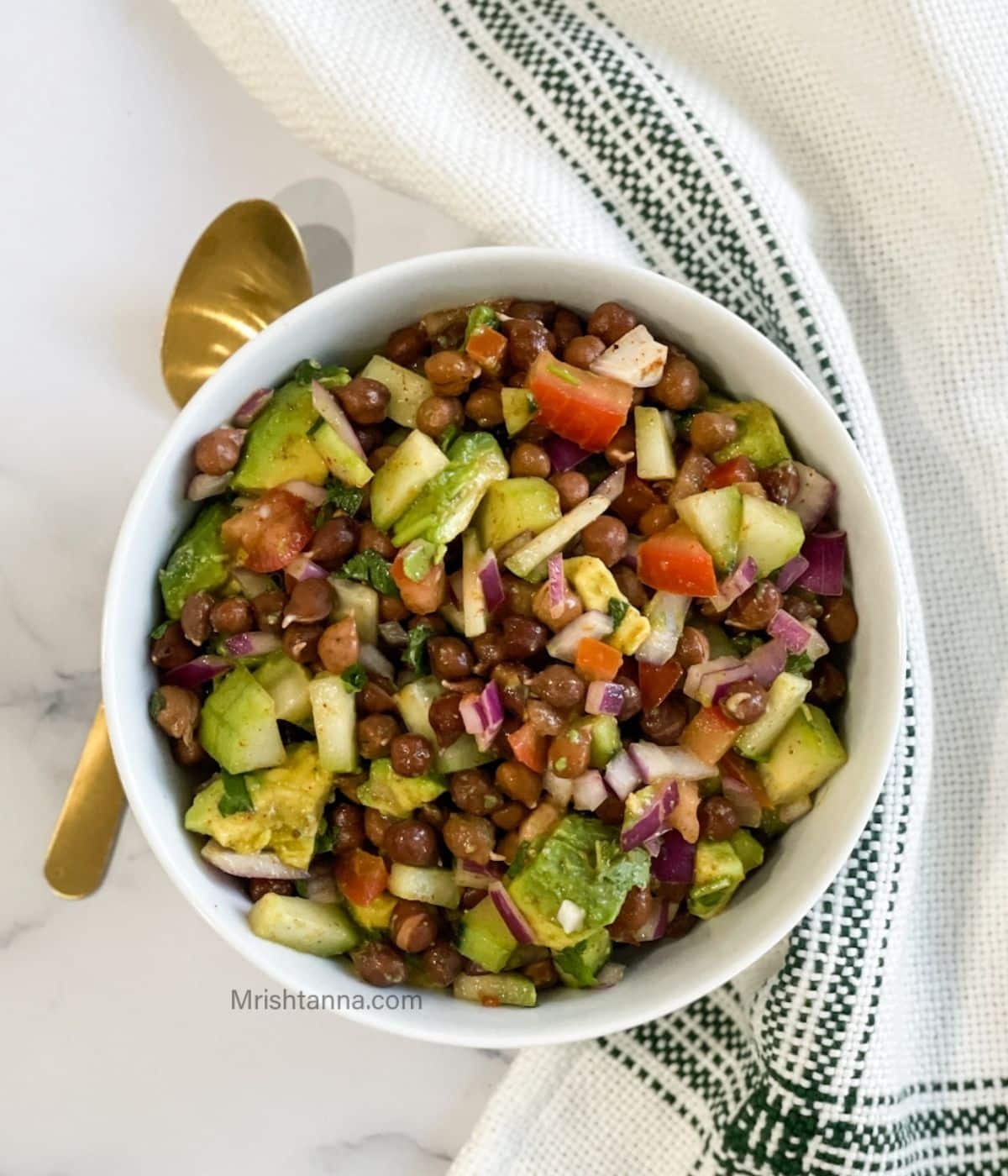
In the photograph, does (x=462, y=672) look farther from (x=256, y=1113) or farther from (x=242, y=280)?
(x=256, y=1113)

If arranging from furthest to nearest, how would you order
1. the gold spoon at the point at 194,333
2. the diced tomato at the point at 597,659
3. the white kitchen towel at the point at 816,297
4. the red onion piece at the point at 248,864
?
the gold spoon at the point at 194,333 → the white kitchen towel at the point at 816,297 → the red onion piece at the point at 248,864 → the diced tomato at the point at 597,659

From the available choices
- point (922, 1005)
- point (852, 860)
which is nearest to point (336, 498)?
point (852, 860)

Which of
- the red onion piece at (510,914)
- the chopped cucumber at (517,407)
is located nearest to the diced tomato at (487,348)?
the chopped cucumber at (517,407)

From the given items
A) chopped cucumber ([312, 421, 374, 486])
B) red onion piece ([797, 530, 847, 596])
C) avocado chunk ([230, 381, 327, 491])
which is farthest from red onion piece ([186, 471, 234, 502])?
red onion piece ([797, 530, 847, 596])

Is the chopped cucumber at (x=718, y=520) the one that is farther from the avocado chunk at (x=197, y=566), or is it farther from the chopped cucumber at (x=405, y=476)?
the avocado chunk at (x=197, y=566)

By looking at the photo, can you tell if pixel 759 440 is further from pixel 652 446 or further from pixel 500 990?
pixel 500 990

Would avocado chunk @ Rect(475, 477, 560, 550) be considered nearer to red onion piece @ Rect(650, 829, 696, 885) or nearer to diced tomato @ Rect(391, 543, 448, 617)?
diced tomato @ Rect(391, 543, 448, 617)

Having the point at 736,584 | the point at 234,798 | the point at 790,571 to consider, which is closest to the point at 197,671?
the point at 234,798
